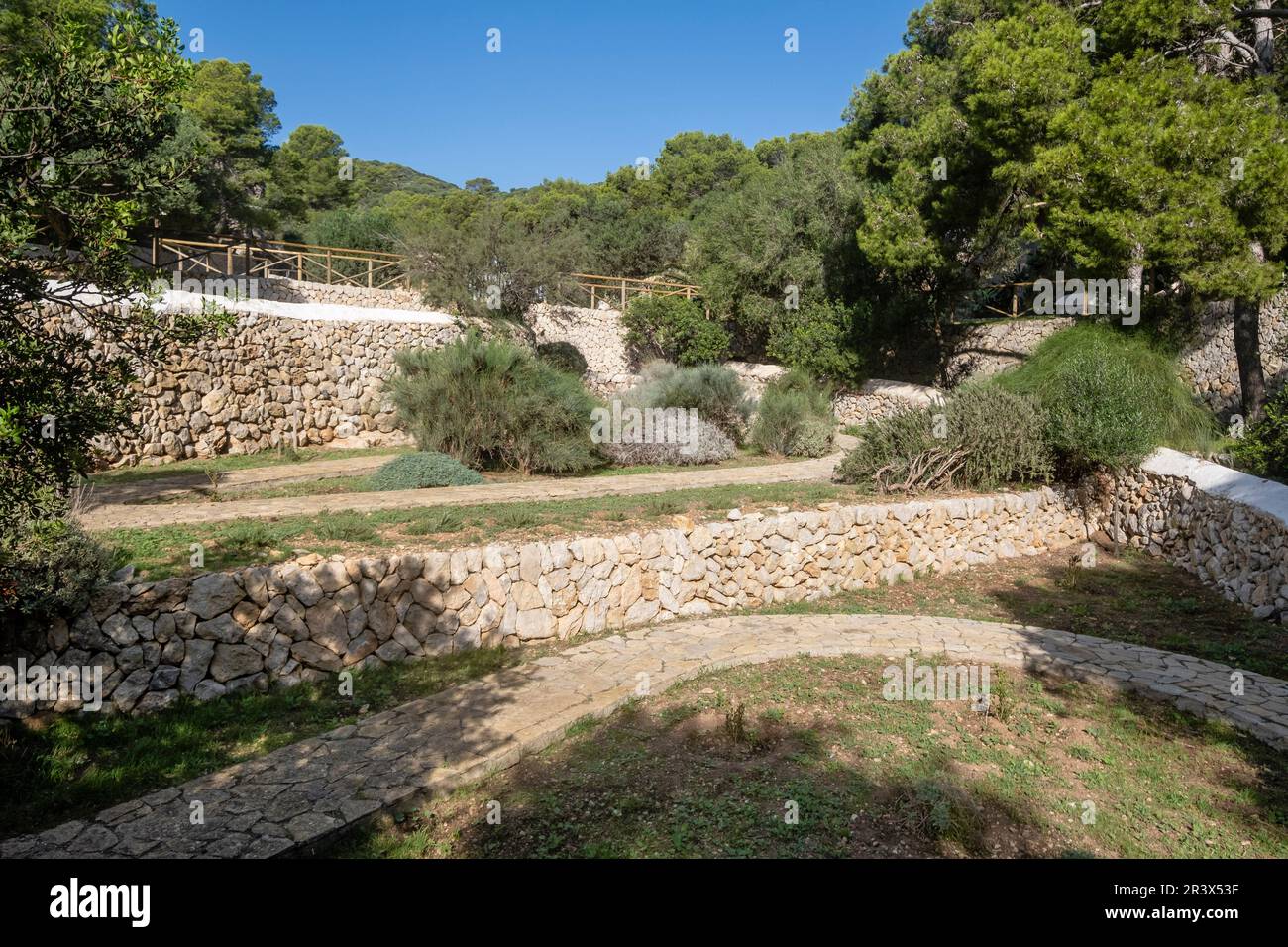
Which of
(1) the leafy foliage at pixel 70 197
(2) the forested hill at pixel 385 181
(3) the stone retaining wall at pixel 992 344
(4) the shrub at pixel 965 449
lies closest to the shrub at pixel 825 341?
(3) the stone retaining wall at pixel 992 344

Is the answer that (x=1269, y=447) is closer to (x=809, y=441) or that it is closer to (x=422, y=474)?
(x=809, y=441)

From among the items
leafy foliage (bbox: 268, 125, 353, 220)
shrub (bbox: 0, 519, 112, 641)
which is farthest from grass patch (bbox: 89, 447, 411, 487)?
leafy foliage (bbox: 268, 125, 353, 220)

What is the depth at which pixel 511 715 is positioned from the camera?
524cm

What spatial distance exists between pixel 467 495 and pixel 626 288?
2080cm

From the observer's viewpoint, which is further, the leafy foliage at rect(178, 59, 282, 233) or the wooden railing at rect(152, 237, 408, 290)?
the leafy foliage at rect(178, 59, 282, 233)

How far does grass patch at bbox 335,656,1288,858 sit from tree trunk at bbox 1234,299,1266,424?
9497mm

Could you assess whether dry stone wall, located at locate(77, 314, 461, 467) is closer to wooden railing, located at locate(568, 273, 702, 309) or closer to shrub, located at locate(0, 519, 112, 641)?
Answer: shrub, located at locate(0, 519, 112, 641)

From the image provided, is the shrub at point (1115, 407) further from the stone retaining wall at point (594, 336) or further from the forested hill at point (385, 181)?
the forested hill at point (385, 181)

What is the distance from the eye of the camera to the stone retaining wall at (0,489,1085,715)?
5.23 meters

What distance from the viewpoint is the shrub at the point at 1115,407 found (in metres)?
10.3

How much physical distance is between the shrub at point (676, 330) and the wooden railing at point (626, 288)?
0.72m

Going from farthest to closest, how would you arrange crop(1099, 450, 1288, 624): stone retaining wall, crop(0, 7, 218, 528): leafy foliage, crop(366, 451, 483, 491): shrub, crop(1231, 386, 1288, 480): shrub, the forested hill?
the forested hill → crop(366, 451, 483, 491): shrub → crop(1231, 386, 1288, 480): shrub → crop(1099, 450, 1288, 624): stone retaining wall → crop(0, 7, 218, 528): leafy foliage

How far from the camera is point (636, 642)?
22.8 feet

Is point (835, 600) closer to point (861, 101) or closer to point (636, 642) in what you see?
point (636, 642)
